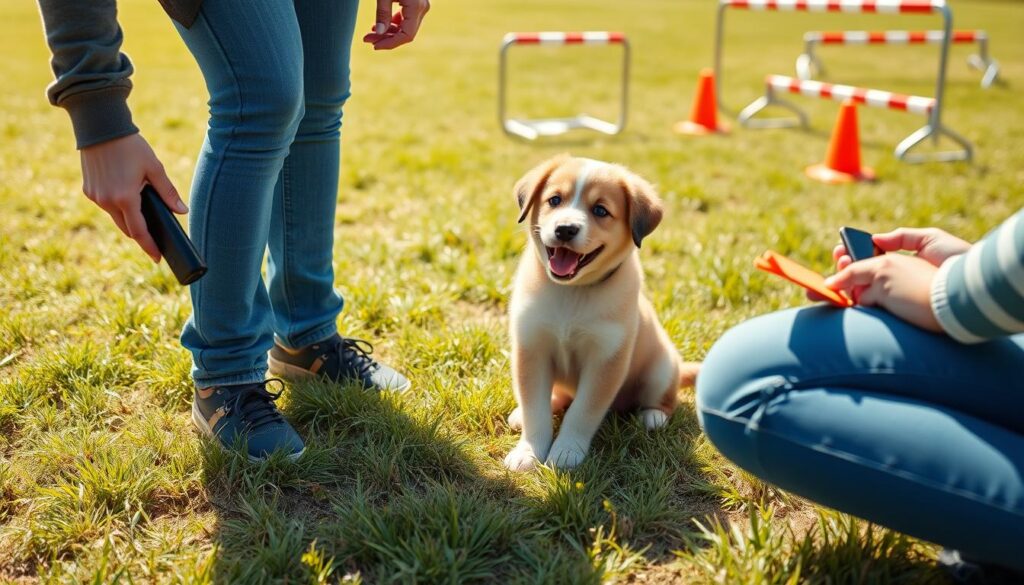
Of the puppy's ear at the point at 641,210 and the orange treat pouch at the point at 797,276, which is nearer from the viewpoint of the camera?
the orange treat pouch at the point at 797,276

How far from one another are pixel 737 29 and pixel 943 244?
1676 cm

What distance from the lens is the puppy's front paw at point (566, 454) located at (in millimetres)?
2297

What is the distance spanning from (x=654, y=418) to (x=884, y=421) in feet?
3.12

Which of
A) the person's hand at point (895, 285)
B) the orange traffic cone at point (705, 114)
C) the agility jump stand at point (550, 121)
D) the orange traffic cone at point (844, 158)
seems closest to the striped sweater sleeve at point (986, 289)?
the person's hand at point (895, 285)

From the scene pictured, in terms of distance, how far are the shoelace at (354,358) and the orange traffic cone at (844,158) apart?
400 cm

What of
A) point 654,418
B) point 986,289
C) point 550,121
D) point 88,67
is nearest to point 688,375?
point 654,418

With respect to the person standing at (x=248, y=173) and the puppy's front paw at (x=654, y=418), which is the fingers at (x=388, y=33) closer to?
the person standing at (x=248, y=173)

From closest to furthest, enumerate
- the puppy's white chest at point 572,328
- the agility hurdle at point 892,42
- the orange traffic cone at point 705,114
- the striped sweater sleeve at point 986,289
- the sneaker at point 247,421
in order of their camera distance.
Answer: the striped sweater sleeve at point 986,289 → the sneaker at point 247,421 → the puppy's white chest at point 572,328 → the orange traffic cone at point 705,114 → the agility hurdle at point 892,42

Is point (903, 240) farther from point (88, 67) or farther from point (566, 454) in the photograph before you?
point (88, 67)

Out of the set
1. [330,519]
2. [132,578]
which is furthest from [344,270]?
[132,578]

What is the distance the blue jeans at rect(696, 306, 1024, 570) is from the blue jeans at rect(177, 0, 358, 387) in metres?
1.19

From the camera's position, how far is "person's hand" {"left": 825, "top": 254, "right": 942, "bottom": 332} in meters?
1.73

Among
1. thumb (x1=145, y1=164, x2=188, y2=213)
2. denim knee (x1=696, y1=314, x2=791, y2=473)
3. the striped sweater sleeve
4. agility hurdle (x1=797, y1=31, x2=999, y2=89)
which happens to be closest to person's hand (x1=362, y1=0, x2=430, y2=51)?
thumb (x1=145, y1=164, x2=188, y2=213)

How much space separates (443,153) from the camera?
19.4 ft
